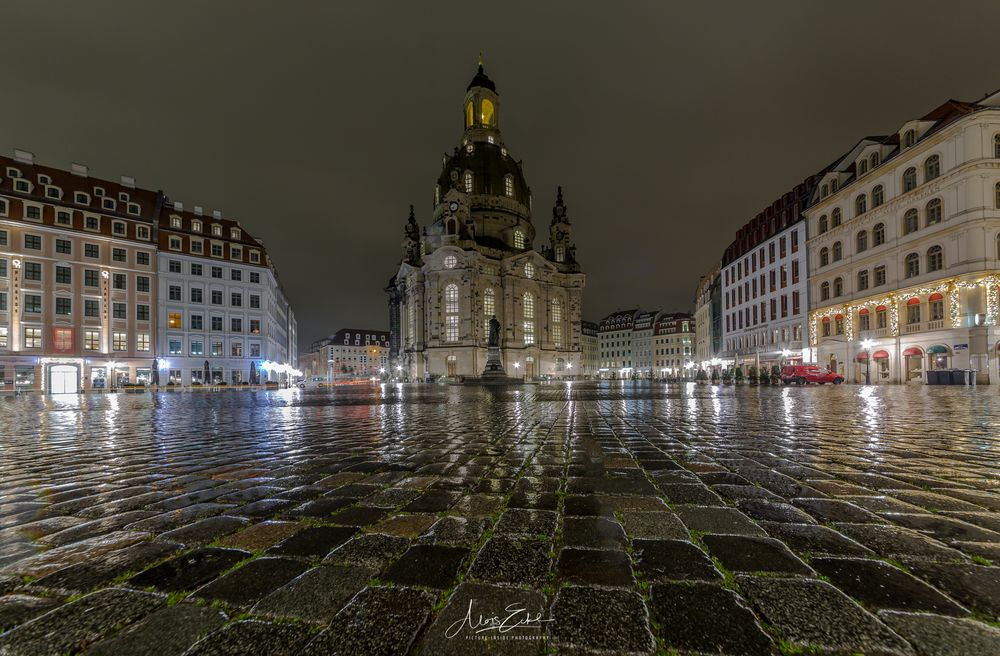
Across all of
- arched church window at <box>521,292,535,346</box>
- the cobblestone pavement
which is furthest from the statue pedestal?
the cobblestone pavement

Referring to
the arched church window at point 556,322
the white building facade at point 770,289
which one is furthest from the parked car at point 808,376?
the arched church window at point 556,322

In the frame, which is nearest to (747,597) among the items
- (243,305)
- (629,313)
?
(243,305)

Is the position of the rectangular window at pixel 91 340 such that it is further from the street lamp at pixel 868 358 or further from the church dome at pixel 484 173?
the street lamp at pixel 868 358

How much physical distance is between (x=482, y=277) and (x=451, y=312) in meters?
6.88

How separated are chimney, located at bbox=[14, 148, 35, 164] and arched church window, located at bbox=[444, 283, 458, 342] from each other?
43.0 metres

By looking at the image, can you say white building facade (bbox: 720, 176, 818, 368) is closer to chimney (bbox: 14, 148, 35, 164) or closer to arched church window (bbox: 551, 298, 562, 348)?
arched church window (bbox: 551, 298, 562, 348)

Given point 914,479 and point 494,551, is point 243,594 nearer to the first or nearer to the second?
point 494,551

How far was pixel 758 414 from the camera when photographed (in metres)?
9.62

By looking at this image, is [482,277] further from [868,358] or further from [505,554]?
[505,554]

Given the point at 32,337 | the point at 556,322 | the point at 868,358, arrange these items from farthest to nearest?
the point at 556,322 < the point at 32,337 < the point at 868,358

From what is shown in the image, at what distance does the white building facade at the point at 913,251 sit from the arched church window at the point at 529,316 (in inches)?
1501

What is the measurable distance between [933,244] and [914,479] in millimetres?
31817

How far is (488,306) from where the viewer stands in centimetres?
6444

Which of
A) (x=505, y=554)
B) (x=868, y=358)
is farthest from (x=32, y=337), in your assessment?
(x=868, y=358)
